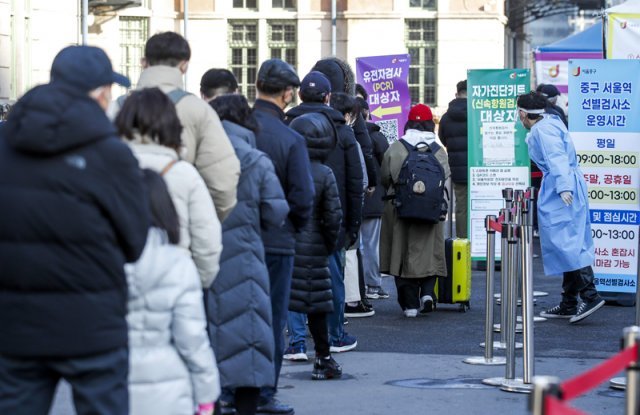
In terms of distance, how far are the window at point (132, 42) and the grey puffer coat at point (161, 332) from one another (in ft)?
118

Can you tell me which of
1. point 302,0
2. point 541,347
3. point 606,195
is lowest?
point 541,347

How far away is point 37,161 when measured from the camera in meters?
4.61

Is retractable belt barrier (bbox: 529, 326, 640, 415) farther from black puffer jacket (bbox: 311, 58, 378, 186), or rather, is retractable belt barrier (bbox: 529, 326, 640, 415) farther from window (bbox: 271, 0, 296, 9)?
window (bbox: 271, 0, 296, 9)

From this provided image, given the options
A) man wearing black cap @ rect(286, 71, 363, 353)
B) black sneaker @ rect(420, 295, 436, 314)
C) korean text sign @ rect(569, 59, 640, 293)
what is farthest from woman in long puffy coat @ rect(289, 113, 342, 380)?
korean text sign @ rect(569, 59, 640, 293)

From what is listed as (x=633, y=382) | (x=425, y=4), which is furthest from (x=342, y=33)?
(x=633, y=382)

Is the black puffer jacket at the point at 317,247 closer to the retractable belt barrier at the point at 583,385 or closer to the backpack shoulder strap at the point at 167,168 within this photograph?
the backpack shoulder strap at the point at 167,168

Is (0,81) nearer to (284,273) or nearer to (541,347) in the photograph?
(541,347)

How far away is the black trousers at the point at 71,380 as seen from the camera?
462cm

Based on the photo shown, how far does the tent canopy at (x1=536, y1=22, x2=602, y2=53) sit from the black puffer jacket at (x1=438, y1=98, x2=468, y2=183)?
1000 cm

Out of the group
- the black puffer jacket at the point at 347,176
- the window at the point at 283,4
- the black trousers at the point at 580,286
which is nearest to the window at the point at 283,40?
the window at the point at 283,4

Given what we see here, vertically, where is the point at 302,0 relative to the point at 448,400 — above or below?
above

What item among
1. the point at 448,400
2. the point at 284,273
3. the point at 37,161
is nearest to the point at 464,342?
the point at 448,400

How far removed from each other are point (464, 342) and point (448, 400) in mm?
2472

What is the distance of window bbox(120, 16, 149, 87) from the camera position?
4072 centimetres
